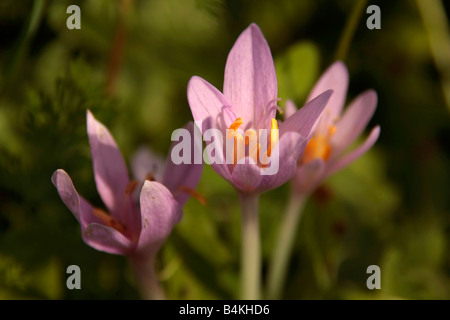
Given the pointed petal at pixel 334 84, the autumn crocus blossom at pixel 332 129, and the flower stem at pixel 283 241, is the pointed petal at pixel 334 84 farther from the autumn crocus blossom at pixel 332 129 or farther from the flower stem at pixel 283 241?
the flower stem at pixel 283 241

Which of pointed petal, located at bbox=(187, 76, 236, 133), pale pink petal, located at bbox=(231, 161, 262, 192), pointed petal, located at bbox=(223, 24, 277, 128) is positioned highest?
pointed petal, located at bbox=(223, 24, 277, 128)

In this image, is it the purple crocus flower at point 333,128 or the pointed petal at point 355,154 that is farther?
the purple crocus flower at point 333,128

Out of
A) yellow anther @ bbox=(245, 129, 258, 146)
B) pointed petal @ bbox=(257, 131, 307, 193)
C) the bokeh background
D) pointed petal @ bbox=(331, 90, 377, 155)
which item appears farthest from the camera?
the bokeh background

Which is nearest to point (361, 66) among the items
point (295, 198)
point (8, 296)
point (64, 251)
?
point (295, 198)

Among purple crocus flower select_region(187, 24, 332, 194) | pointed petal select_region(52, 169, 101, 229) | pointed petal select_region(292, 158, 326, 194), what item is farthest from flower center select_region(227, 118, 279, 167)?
pointed petal select_region(52, 169, 101, 229)

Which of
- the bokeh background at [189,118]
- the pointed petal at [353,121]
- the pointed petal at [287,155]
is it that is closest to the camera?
the pointed petal at [287,155]

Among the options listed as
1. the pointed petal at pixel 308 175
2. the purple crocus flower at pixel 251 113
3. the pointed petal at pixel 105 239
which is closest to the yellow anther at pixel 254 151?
the purple crocus flower at pixel 251 113

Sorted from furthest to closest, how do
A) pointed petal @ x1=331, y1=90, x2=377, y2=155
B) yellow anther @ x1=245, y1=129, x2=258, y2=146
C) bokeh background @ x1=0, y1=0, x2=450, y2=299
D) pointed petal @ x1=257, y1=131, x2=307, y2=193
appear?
bokeh background @ x1=0, y1=0, x2=450, y2=299
pointed petal @ x1=331, y1=90, x2=377, y2=155
yellow anther @ x1=245, y1=129, x2=258, y2=146
pointed petal @ x1=257, y1=131, x2=307, y2=193

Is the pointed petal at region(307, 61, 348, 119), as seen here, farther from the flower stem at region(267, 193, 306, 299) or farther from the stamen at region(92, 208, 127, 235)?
the stamen at region(92, 208, 127, 235)
